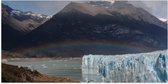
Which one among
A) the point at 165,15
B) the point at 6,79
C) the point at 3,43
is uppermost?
the point at 165,15

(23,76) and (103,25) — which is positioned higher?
(103,25)

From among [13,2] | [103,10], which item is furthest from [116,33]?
[13,2]

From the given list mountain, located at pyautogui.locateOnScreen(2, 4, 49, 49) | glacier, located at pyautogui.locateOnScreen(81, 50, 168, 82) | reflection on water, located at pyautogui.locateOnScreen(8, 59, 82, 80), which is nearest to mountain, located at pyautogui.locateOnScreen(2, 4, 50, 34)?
mountain, located at pyautogui.locateOnScreen(2, 4, 49, 49)

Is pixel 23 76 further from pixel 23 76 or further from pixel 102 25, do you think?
pixel 102 25

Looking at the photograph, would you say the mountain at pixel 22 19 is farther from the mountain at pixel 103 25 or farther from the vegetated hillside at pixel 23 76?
the vegetated hillside at pixel 23 76

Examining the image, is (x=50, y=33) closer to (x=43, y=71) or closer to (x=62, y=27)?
(x=62, y=27)

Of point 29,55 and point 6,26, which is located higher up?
point 6,26

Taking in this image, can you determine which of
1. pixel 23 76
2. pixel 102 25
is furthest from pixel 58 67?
pixel 102 25

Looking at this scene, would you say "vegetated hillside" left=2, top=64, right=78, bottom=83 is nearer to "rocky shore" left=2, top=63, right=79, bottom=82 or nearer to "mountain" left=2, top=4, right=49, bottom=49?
"rocky shore" left=2, top=63, right=79, bottom=82
